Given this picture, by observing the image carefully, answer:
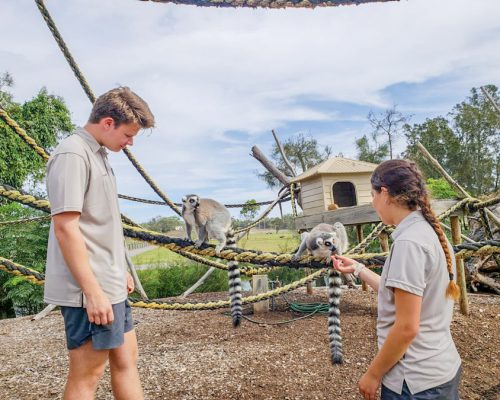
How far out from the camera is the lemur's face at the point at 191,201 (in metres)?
3.87

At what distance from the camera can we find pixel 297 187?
25.7 feet

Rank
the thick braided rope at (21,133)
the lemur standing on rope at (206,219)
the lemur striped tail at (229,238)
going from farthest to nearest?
the lemur striped tail at (229,238), the lemur standing on rope at (206,219), the thick braided rope at (21,133)

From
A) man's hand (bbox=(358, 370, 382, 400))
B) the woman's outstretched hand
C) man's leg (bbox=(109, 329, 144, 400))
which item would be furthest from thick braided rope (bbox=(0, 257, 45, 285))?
man's hand (bbox=(358, 370, 382, 400))

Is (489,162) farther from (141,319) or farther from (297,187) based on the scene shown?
(141,319)

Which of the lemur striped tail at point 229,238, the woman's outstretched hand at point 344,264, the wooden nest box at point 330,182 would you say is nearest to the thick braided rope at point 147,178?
the lemur striped tail at point 229,238

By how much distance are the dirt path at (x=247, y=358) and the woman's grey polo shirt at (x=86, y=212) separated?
6.38 feet

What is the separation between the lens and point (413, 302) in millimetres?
1213

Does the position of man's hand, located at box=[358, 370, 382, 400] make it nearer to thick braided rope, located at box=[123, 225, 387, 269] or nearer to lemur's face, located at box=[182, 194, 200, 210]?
thick braided rope, located at box=[123, 225, 387, 269]

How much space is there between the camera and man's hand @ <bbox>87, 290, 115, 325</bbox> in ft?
4.78

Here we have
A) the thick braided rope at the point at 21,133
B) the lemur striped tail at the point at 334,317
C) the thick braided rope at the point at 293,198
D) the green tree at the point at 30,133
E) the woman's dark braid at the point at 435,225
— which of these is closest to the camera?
the woman's dark braid at the point at 435,225

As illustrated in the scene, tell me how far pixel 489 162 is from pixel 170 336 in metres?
21.3

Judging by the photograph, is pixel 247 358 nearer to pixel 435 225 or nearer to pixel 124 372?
pixel 124 372

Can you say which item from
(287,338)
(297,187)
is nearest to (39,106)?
(297,187)

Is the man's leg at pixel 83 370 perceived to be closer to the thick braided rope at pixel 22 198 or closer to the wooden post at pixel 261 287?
the thick braided rope at pixel 22 198
